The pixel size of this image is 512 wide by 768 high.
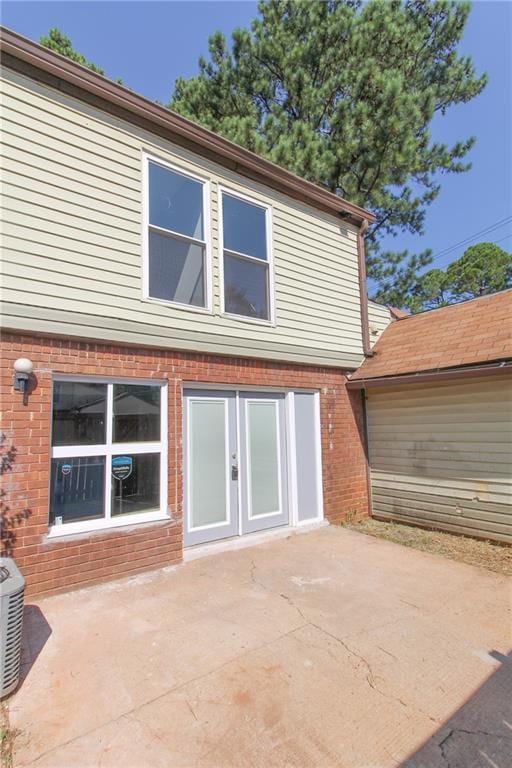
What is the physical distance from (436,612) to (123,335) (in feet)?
14.0

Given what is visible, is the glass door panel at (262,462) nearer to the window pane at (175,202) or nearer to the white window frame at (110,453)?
the white window frame at (110,453)

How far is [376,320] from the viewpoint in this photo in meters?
8.30

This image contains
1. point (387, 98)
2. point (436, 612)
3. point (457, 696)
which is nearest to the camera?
point (457, 696)

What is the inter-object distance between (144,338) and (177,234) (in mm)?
1607

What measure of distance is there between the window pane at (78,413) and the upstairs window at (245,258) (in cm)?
224

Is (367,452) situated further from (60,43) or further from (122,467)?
(60,43)

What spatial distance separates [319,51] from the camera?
11312 mm

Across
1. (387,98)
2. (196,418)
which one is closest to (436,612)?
(196,418)

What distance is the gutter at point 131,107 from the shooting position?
169 inches

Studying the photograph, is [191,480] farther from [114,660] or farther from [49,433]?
[114,660]

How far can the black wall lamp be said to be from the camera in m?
3.92

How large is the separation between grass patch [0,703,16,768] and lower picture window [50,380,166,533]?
1.90 m

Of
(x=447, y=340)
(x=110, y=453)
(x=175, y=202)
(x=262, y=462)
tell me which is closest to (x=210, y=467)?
(x=262, y=462)

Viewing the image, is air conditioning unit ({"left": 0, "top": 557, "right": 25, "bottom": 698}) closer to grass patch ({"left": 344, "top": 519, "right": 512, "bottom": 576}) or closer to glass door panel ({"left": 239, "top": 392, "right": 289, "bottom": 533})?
glass door panel ({"left": 239, "top": 392, "right": 289, "bottom": 533})
